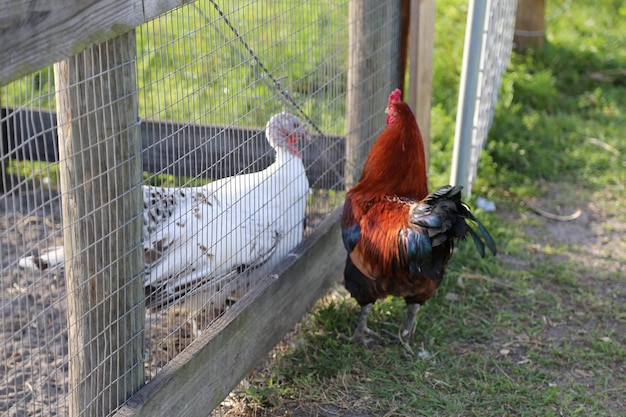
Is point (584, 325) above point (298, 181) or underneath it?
underneath

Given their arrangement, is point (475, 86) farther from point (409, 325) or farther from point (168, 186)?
point (168, 186)

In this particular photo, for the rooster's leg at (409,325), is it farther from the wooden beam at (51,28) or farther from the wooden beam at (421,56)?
the wooden beam at (51,28)

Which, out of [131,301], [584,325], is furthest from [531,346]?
[131,301]

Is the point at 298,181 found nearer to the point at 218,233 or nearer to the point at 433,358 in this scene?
the point at 218,233

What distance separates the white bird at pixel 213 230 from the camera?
10.1 feet

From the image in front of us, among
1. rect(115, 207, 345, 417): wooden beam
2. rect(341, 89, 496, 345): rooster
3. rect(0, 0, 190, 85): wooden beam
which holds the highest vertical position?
rect(0, 0, 190, 85): wooden beam

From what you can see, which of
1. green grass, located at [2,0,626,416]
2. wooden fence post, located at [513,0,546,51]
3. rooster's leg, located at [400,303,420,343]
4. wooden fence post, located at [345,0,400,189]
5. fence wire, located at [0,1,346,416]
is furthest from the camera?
wooden fence post, located at [513,0,546,51]

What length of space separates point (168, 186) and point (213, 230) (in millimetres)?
415

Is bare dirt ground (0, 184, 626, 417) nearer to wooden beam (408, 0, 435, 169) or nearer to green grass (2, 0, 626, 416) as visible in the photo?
green grass (2, 0, 626, 416)

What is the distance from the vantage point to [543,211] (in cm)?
546

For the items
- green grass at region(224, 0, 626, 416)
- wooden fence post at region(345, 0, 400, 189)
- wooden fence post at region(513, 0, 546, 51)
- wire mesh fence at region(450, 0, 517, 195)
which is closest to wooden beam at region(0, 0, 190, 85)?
green grass at region(224, 0, 626, 416)

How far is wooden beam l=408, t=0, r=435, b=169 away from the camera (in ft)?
14.7

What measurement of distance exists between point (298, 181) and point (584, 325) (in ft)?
5.68

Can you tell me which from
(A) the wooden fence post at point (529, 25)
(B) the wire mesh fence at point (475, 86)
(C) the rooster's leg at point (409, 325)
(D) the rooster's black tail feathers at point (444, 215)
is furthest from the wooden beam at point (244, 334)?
(A) the wooden fence post at point (529, 25)
